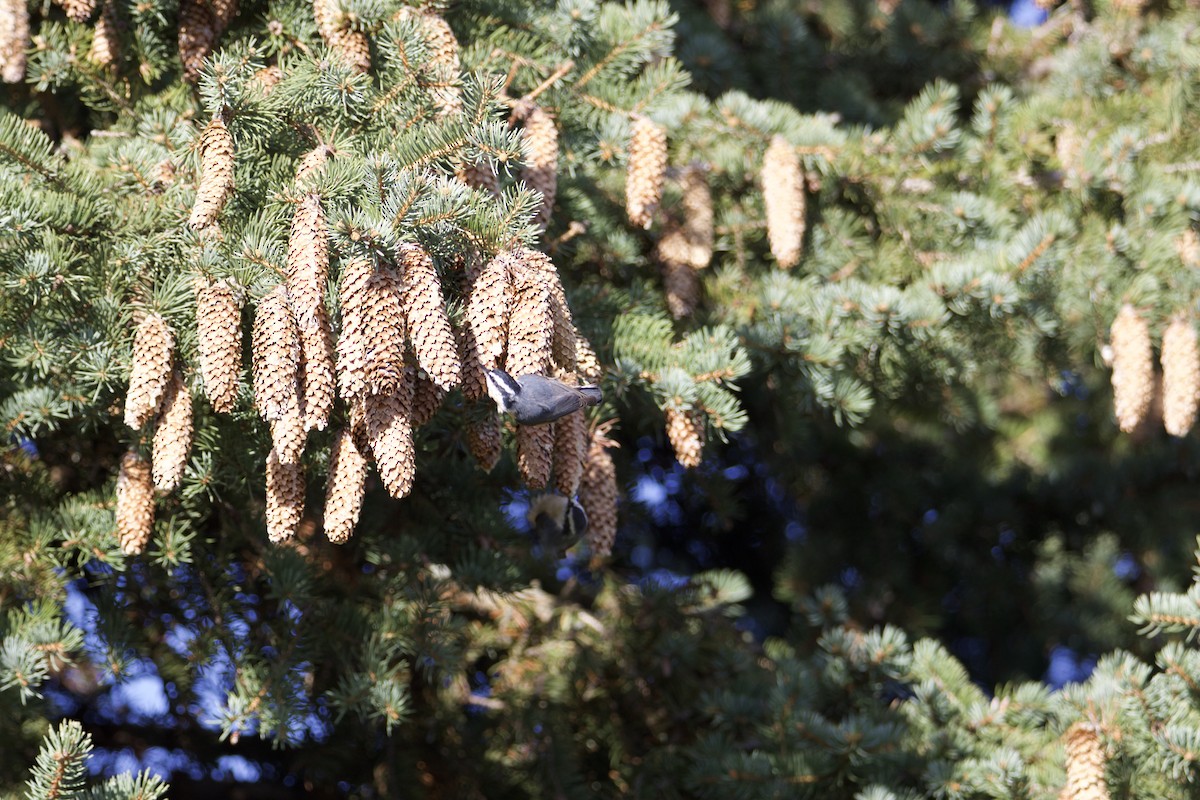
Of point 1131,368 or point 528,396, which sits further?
point 1131,368

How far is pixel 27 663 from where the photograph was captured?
2182 millimetres

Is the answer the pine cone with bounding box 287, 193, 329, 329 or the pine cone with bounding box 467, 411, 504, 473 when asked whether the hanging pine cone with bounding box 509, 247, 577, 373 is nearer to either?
the pine cone with bounding box 467, 411, 504, 473

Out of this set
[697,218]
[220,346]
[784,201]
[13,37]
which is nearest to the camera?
[220,346]

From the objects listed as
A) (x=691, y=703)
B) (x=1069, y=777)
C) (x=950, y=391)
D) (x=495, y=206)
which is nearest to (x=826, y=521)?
(x=950, y=391)

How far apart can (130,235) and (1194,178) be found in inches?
103

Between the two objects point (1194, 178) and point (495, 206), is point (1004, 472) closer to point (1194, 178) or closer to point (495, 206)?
point (1194, 178)

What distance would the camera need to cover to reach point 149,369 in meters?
1.92

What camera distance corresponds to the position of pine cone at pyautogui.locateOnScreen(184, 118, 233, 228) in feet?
5.97

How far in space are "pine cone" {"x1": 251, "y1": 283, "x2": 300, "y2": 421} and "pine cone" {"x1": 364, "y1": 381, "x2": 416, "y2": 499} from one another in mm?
112

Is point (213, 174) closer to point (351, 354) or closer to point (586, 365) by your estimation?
point (351, 354)

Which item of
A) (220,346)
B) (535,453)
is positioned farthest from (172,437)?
(535,453)

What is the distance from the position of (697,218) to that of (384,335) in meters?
1.32

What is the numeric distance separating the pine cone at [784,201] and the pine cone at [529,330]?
982 mm

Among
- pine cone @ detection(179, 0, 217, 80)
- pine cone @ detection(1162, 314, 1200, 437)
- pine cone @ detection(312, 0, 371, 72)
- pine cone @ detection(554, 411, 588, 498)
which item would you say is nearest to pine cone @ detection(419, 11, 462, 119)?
pine cone @ detection(312, 0, 371, 72)
